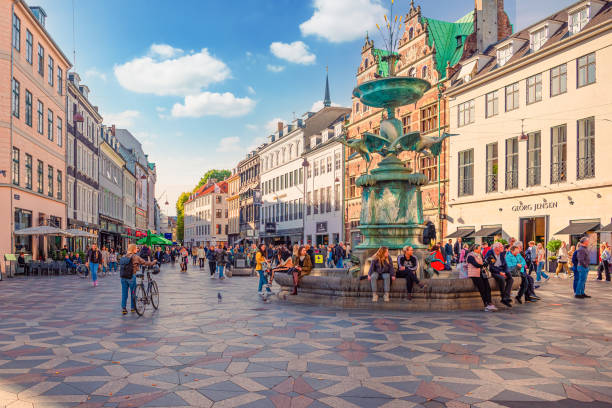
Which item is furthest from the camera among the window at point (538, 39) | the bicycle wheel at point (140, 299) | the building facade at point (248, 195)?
the building facade at point (248, 195)

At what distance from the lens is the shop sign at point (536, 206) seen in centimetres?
2981

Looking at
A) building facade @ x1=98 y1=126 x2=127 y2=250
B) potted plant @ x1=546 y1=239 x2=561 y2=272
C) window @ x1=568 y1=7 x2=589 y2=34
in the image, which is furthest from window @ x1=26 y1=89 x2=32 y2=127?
window @ x1=568 y1=7 x2=589 y2=34

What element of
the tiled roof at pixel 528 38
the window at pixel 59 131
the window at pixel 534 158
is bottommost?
the window at pixel 534 158

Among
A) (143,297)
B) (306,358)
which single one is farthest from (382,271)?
(143,297)

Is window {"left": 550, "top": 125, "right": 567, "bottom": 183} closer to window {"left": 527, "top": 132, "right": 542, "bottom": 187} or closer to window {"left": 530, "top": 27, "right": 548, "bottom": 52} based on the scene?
window {"left": 527, "top": 132, "right": 542, "bottom": 187}

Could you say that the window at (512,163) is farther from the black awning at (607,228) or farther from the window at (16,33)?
the window at (16,33)

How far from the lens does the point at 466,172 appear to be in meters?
36.9

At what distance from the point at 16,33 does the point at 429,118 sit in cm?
2692

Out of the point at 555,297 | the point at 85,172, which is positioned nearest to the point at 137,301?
the point at 555,297

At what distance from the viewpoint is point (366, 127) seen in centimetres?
4900

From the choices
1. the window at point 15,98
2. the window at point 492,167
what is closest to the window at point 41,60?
the window at point 15,98

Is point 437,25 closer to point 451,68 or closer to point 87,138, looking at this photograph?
point 451,68

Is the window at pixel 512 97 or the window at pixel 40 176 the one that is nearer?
the window at pixel 40 176

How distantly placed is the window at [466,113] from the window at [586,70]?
836cm
